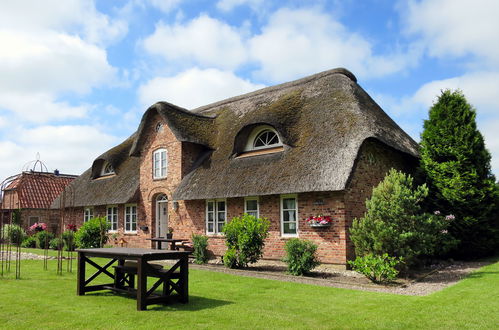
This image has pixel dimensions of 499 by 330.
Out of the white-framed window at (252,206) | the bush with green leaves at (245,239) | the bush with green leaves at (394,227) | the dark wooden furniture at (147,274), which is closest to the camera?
the dark wooden furniture at (147,274)

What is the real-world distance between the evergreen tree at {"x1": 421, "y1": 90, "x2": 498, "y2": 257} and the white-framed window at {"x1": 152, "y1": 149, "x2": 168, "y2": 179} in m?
10.5

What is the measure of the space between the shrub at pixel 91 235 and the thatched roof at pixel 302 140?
14.9ft

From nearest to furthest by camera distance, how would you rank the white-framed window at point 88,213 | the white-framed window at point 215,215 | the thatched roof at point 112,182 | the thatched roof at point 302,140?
1. the thatched roof at point 302,140
2. the white-framed window at point 215,215
3. the thatched roof at point 112,182
4. the white-framed window at point 88,213

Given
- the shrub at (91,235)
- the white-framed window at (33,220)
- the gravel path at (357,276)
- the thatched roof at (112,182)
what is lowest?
the gravel path at (357,276)

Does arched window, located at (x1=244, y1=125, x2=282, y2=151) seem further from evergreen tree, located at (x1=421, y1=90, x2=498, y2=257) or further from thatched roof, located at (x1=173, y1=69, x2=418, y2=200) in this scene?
Result: evergreen tree, located at (x1=421, y1=90, x2=498, y2=257)

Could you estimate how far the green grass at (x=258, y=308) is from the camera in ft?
20.2

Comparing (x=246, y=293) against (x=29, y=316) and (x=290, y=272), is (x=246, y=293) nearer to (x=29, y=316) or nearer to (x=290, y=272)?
(x=290, y=272)

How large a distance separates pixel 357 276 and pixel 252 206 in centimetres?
486

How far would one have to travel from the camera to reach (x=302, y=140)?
14.1 metres

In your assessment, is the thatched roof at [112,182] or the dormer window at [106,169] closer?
the thatched roof at [112,182]

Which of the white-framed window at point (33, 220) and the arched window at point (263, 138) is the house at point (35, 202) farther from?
the arched window at point (263, 138)

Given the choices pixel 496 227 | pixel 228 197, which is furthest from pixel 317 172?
pixel 496 227

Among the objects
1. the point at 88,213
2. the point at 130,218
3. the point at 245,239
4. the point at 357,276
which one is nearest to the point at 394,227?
the point at 357,276

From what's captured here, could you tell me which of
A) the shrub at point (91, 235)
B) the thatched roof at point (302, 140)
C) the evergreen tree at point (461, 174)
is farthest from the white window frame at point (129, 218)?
the evergreen tree at point (461, 174)
